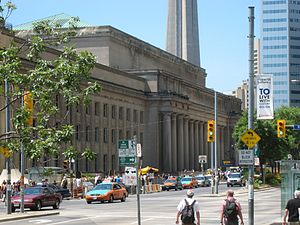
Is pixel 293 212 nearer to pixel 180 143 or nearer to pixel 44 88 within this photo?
pixel 44 88

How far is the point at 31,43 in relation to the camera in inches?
916

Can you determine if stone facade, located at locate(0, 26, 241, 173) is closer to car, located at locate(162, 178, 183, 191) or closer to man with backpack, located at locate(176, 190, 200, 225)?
car, located at locate(162, 178, 183, 191)

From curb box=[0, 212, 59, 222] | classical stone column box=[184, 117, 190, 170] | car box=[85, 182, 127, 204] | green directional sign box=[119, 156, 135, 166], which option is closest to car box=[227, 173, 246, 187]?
car box=[85, 182, 127, 204]

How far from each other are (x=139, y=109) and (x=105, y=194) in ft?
228

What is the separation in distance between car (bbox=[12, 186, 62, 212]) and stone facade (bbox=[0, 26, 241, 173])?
42.0 meters

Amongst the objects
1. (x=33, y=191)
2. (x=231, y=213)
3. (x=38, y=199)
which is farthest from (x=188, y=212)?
(x=33, y=191)

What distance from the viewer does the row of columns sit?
405 feet

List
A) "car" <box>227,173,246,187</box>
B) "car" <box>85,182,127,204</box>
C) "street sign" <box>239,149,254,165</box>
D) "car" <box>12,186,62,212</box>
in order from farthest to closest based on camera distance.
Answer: "car" <box>227,173,246,187</box> < "car" <box>85,182,127,204</box> < "car" <box>12,186,62,212</box> < "street sign" <box>239,149,254,165</box>

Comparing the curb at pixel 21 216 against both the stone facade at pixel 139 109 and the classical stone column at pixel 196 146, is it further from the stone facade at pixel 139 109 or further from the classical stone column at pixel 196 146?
the classical stone column at pixel 196 146

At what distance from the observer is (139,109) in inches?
4705

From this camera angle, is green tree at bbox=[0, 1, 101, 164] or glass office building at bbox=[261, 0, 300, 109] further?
glass office building at bbox=[261, 0, 300, 109]

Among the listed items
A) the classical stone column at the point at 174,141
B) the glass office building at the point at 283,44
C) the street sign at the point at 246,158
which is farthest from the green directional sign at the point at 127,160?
the glass office building at the point at 283,44

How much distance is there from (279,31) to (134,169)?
179 meters

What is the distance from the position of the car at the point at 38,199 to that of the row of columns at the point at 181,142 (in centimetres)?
7854
